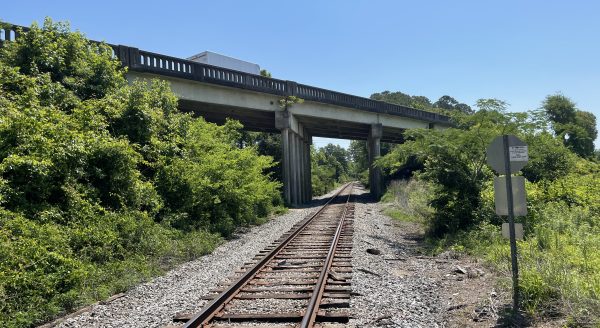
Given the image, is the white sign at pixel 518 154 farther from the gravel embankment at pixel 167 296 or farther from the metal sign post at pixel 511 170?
the gravel embankment at pixel 167 296

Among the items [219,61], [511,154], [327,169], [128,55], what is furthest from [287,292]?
[327,169]

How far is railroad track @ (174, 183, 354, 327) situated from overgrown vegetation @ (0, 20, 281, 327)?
237cm

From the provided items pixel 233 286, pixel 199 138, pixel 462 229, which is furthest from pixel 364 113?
pixel 233 286

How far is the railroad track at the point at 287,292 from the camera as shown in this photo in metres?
6.00

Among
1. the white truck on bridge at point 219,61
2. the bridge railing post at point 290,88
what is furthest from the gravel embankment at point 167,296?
the bridge railing post at point 290,88

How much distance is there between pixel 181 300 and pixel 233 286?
0.89m

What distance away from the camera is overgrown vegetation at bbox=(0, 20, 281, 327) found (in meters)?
7.38

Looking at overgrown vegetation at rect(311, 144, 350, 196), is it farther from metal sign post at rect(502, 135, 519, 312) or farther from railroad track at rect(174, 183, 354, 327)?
metal sign post at rect(502, 135, 519, 312)

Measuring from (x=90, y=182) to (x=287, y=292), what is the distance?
6.41 metres

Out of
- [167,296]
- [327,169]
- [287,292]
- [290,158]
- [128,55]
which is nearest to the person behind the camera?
[287,292]

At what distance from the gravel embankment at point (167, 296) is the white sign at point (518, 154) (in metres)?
5.16

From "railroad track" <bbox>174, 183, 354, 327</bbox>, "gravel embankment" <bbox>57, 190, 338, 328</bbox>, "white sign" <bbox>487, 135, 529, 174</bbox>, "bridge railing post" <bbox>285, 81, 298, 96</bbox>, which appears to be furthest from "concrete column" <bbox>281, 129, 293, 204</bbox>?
"white sign" <bbox>487, 135, 529, 174</bbox>

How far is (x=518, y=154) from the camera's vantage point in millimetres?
6094

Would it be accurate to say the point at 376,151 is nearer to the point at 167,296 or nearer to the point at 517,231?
the point at 167,296
